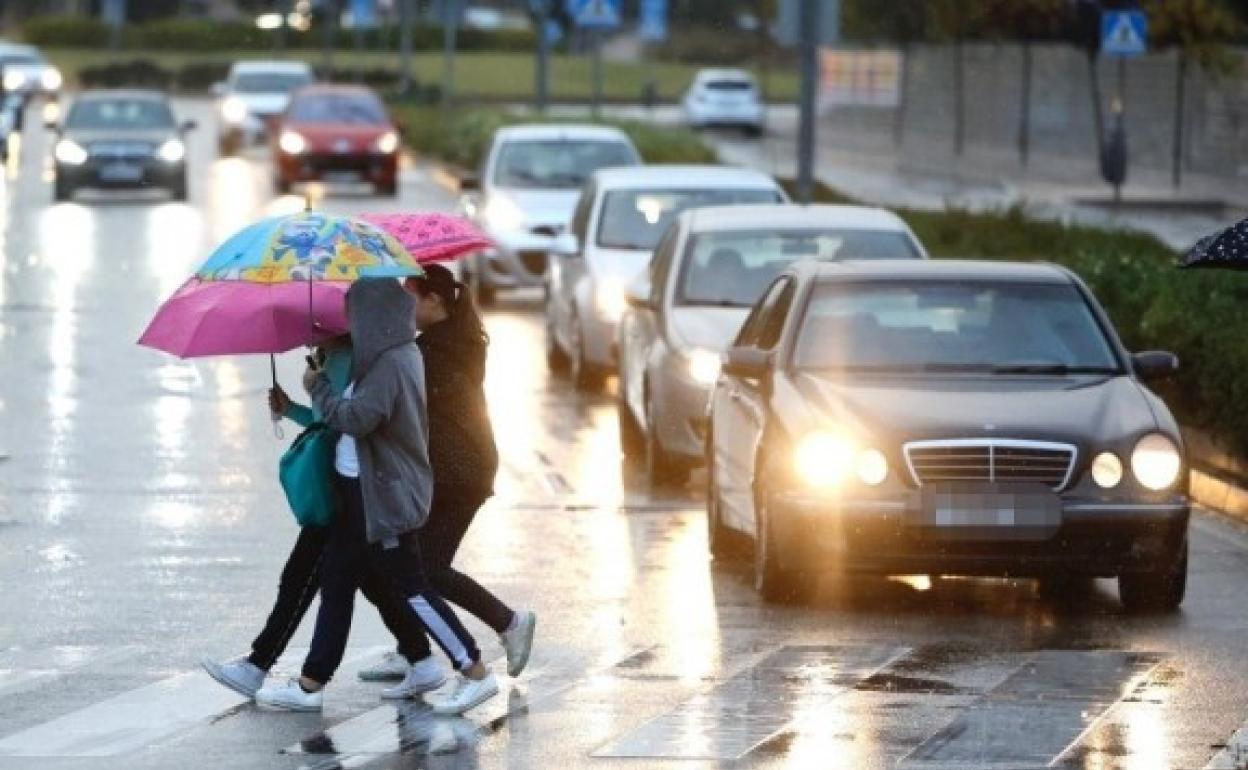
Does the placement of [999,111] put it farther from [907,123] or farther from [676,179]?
[676,179]

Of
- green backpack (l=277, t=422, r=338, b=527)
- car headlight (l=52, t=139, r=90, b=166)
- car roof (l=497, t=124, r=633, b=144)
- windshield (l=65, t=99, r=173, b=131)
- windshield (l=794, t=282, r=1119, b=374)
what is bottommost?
car headlight (l=52, t=139, r=90, b=166)

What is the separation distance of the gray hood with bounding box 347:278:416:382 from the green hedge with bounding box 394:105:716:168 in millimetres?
30340

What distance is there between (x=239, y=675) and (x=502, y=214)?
19467 millimetres

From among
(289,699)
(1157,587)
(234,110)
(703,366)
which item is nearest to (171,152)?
(234,110)

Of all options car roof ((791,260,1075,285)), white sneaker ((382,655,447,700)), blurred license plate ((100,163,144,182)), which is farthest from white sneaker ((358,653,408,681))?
blurred license plate ((100,163,144,182))

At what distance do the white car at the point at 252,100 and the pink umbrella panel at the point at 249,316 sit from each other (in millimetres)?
51553

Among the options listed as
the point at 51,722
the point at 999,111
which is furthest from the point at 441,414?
the point at 999,111

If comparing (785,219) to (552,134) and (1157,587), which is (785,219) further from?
(552,134)

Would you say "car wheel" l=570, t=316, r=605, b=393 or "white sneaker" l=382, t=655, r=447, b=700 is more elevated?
"white sneaker" l=382, t=655, r=447, b=700

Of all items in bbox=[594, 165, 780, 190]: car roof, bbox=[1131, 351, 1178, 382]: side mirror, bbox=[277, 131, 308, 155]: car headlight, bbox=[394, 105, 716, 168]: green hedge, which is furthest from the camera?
bbox=[277, 131, 308, 155]: car headlight

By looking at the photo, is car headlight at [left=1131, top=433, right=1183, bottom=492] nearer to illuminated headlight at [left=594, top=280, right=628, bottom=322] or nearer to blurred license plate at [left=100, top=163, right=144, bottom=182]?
illuminated headlight at [left=594, top=280, right=628, bottom=322]

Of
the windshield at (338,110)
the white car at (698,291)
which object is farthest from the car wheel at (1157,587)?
the windshield at (338,110)

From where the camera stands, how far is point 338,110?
50375 mm

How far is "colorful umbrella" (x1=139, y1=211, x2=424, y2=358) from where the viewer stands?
1043 cm
